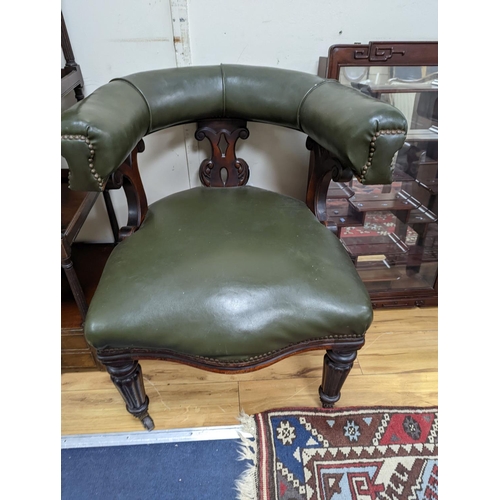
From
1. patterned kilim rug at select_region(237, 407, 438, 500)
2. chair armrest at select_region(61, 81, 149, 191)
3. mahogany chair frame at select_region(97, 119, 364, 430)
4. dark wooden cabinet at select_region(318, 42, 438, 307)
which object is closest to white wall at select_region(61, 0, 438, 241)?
dark wooden cabinet at select_region(318, 42, 438, 307)

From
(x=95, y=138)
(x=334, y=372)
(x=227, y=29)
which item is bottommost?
(x=334, y=372)

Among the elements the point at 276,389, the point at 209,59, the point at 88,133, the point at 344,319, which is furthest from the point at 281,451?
the point at 209,59

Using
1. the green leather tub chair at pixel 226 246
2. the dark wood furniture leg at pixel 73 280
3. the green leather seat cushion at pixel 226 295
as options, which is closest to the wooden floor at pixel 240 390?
the green leather tub chair at pixel 226 246

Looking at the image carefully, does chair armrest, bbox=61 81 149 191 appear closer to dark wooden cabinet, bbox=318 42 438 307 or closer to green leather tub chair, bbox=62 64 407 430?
green leather tub chair, bbox=62 64 407 430

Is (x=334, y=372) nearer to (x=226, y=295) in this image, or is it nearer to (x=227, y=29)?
(x=226, y=295)

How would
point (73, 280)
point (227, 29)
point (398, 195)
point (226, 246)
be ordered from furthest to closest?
point (398, 195) < point (227, 29) < point (73, 280) < point (226, 246)

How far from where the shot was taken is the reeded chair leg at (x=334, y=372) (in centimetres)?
79

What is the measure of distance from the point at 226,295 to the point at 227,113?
52 centimetres

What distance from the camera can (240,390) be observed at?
1.07 m

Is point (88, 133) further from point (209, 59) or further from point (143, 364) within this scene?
point (143, 364)

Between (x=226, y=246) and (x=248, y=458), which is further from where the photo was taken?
(x=248, y=458)

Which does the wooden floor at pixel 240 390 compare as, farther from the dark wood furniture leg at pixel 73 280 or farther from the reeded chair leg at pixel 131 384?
the dark wood furniture leg at pixel 73 280

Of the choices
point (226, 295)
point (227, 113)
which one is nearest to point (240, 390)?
point (226, 295)

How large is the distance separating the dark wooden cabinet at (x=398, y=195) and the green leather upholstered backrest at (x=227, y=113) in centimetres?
18
